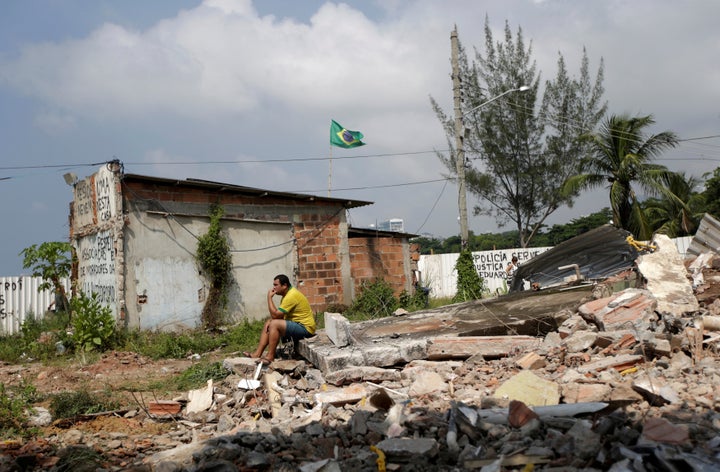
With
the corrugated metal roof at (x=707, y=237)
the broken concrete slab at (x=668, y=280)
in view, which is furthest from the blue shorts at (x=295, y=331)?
the corrugated metal roof at (x=707, y=237)

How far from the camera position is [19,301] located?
1385 centimetres

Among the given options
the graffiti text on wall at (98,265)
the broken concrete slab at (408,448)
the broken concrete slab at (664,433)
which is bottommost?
the broken concrete slab at (408,448)

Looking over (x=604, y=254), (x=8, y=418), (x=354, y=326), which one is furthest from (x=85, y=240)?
(x=604, y=254)

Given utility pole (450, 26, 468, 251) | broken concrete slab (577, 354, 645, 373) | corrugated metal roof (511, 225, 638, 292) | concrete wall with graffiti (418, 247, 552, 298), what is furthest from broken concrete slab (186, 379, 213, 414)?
concrete wall with graffiti (418, 247, 552, 298)

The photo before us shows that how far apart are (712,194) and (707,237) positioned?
65.4 feet

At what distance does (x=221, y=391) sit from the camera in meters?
7.14

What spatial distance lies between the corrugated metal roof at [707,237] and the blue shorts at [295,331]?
7.49 m

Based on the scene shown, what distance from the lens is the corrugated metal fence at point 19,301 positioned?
1365cm

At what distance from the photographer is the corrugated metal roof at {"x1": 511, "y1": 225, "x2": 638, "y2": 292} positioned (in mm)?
11555

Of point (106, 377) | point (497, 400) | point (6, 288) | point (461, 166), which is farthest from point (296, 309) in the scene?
point (461, 166)

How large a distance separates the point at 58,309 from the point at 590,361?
1255cm

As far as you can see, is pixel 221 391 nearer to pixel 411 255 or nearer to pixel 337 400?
pixel 337 400

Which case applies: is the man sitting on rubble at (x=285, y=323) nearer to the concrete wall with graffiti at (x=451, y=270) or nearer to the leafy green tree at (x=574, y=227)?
the concrete wall with graffiti at (x=451, y=270)

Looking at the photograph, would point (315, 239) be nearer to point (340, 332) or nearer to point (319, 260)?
point (319, 260)
